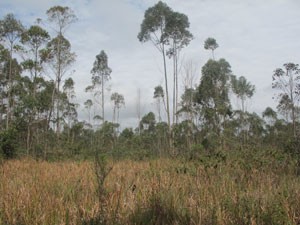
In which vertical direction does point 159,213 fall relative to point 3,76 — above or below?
below

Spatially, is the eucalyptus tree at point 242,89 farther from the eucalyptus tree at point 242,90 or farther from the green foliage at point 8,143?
the green foliage at point 8,143

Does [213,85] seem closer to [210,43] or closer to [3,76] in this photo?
[210,43]

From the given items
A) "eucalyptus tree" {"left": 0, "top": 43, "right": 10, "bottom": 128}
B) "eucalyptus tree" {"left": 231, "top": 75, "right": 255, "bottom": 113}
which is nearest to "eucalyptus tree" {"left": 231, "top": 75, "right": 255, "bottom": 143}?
"eucalyptus tree" {"left": 231, "top": 75, "right": 255, "bottom": 113}

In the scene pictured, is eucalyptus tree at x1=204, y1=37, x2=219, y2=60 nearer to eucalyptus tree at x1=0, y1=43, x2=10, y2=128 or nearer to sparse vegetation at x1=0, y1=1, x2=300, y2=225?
sparse vegetation at x1=0, y1=1, x2=300, y2=225

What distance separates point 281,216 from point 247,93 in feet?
111

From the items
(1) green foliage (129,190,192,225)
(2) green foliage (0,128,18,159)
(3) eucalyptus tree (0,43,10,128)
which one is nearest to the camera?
(1) green foliage (129,190,192,225)

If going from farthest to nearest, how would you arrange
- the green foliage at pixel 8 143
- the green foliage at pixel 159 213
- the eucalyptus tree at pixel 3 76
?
the eucalyptus tree at pixel 3 76, the green foliage at pixel 8 143, the green foliage at pixel 159 213

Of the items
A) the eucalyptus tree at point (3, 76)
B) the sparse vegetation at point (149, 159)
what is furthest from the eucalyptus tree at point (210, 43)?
the eucalyptus tree at point (3, 76)

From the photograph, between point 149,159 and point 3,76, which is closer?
point 149,159

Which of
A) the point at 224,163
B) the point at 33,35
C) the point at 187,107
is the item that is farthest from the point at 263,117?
the point at 224,163

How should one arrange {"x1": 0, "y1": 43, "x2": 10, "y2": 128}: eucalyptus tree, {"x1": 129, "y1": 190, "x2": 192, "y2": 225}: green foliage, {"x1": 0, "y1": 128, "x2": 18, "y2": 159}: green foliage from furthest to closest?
{"x1": 0, "y1": 43, "x2": 10, "y2": 128}: eucalyptus tree, {"x1": 0, "y1": 128, "x2": 18, "y2": 159}: green foliage, {"x1": 129, "y1": 190, "x2": 192, "y2": 225}: green foliage

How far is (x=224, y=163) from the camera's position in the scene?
6.95 m

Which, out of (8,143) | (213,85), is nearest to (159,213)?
(8,143)

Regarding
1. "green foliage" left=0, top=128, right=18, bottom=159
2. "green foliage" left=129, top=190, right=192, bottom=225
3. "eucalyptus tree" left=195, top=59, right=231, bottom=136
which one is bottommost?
"green foliage" left=129, top=190, right=192, bottom=225
